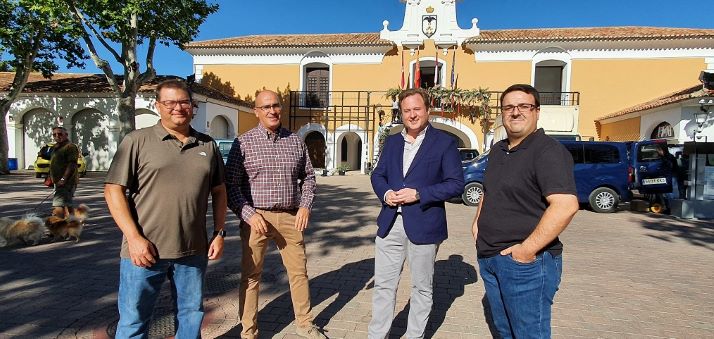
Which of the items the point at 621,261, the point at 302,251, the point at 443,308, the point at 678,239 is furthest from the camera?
the point at 678,239

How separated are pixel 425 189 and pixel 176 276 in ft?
5.24

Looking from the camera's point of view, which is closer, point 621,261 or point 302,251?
point 302,251

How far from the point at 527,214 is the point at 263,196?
5.71ft

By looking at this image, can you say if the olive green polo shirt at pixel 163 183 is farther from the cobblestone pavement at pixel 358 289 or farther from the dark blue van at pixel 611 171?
the dark blue van at pixel 611 171

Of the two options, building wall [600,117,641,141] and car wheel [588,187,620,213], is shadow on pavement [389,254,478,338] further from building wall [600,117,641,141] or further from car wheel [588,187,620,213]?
building wall [600,117,641,141]

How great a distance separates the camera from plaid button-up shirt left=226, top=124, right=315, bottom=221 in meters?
2.74

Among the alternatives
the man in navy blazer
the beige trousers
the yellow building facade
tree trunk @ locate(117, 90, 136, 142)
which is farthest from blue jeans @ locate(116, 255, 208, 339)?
the yellow building facade

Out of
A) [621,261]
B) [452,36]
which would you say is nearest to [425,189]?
[621,261]

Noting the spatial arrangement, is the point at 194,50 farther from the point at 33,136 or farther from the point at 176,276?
the point at 176,276

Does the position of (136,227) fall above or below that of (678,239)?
above

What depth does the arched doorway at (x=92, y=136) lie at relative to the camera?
1739 cm

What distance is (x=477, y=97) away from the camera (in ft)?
63.3

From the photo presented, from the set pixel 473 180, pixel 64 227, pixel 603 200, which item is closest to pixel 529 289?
pixel 64 227

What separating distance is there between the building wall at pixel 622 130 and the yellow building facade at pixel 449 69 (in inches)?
3.5
